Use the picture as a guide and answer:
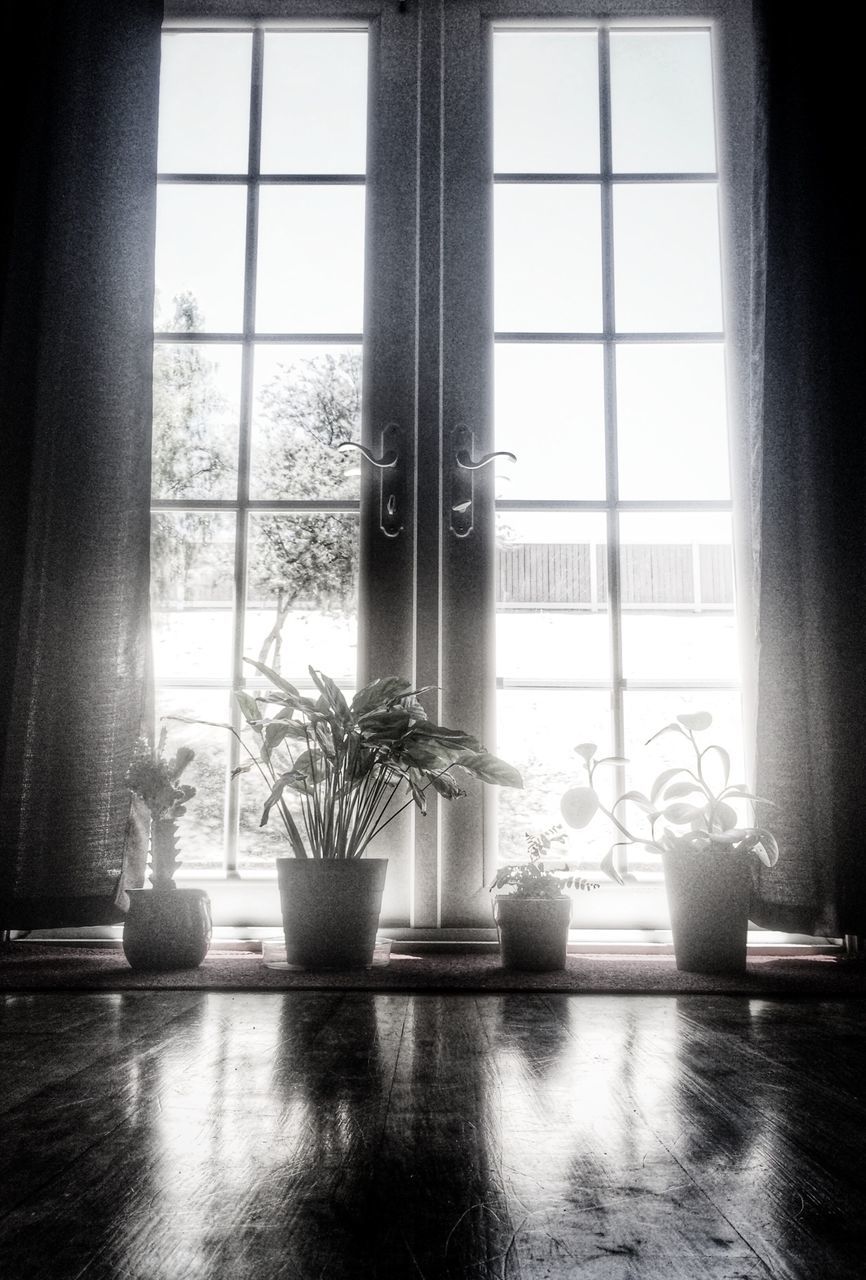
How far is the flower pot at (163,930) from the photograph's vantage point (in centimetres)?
159

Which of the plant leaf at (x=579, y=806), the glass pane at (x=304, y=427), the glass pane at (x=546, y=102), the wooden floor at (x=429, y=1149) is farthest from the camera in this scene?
the glass pane at (x=546, y=102)

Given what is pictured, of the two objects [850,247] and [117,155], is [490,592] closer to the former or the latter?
[850,247]

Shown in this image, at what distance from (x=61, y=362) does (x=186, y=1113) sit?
1.59m

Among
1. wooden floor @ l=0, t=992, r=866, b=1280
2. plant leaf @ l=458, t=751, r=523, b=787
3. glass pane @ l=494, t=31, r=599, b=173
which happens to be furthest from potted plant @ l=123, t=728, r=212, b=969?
glass pane @ l=494, t=31, r=599, b=173

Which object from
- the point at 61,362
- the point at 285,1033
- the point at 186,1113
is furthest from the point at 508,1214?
the point at 61,362

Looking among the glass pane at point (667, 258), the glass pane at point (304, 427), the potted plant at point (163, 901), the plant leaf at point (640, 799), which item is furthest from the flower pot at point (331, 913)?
the glass pane at point (667, 258)

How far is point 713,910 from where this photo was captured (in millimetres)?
1620

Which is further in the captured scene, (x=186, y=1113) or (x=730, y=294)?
(x=730, y=294)

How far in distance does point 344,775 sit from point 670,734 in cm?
73

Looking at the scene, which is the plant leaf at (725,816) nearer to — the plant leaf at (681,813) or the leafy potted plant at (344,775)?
the plant leaf at (681,813)

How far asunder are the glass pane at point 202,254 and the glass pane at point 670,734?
1244 mm

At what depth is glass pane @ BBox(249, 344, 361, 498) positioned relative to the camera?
2084 mm

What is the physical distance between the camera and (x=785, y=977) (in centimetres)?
154

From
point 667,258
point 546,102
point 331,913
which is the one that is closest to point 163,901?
point 331,913
